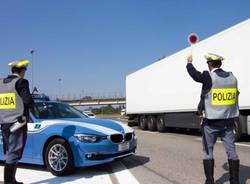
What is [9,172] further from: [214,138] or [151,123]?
[151,123]

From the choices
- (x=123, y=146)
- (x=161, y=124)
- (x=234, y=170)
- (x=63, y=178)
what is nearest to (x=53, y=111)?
(x=123, y=146)

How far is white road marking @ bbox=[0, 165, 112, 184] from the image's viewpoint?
7599 millimetres

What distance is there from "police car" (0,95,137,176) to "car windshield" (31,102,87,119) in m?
0.07

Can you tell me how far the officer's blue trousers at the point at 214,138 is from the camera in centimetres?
641

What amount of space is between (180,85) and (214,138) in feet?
41.5

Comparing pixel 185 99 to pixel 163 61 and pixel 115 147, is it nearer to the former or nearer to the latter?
pixel 163 61

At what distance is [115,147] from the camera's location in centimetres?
832

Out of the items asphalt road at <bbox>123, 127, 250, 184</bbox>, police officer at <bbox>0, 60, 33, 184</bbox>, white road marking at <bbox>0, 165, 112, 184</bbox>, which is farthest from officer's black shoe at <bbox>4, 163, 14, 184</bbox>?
asphalt road at <bbox>123, 127, 250, 184</bbox>

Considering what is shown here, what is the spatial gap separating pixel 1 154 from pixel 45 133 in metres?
1.40

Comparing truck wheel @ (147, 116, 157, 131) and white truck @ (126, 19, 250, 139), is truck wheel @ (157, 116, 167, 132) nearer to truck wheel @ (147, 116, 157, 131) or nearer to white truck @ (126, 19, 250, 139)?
white truck @ (126, 19, 250, 139)

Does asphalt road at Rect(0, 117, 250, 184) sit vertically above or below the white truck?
below

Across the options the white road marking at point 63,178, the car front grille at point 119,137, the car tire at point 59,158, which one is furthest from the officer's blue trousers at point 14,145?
the car front grille at point 119,137

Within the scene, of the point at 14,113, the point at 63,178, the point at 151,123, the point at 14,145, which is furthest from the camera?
the point at 151,123

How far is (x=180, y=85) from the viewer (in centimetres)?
1905
